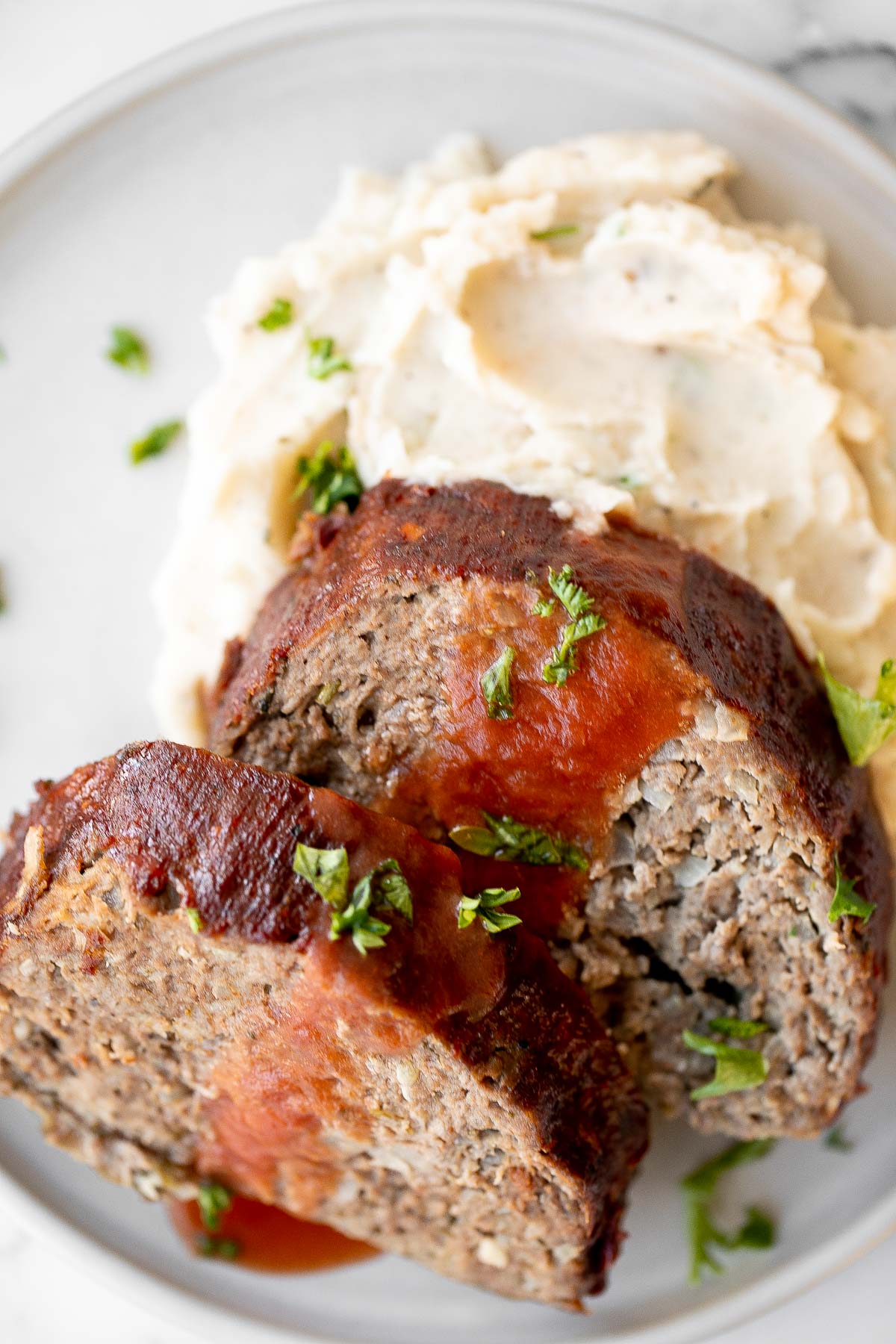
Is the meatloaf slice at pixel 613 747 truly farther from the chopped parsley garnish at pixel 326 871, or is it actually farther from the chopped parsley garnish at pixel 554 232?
the chopped parsley garnish at pixel 554 232

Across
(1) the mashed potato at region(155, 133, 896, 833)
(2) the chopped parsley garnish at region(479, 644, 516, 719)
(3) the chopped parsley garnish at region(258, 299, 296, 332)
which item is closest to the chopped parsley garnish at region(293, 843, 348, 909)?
(2) the chopped parsley garnish at region(479, 644, 516, 719)

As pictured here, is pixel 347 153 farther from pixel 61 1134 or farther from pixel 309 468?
pixel 61 1134

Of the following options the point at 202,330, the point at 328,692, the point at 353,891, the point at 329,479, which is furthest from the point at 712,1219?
the point at 202,330

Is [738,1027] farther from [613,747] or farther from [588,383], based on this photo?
[588,383]

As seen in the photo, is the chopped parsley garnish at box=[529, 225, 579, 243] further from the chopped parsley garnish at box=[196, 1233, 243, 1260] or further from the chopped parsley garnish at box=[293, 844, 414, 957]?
the chopped parsley garnish at box=[196, 1233, 243, 1260]

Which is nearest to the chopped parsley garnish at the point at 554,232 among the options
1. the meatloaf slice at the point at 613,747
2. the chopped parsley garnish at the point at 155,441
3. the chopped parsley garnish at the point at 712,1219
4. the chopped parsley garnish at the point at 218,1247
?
the meatloaf slice at the point at 613,747

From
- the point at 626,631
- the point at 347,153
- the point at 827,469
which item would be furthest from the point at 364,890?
the point at 347,153
